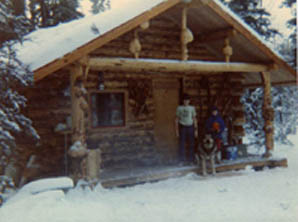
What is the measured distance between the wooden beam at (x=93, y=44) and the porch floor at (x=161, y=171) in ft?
9.21

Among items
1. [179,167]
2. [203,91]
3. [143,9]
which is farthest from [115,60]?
[203,91]

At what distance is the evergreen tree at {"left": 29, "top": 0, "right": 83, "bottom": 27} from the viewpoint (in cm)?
1995

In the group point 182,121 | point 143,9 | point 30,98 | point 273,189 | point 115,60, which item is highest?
point 143,9

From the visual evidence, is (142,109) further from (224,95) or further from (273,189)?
(273,189)

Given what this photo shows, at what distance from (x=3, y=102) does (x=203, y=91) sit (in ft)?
25.2

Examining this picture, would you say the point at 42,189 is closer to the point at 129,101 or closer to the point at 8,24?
the point at 8,24

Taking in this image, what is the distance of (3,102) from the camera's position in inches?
231

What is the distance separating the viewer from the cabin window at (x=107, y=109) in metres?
10.5

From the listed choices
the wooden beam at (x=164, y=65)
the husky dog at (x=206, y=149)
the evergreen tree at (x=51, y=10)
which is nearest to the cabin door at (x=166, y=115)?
the wooden beam at (x=164, y=65)

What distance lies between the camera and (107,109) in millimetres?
10609

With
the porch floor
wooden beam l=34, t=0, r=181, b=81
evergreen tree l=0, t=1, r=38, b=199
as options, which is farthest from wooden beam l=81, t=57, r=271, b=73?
the porch floor

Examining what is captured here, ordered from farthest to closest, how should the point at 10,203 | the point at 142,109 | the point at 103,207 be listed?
the point at 142,109 → the point at 103,207 → the point at 10,203

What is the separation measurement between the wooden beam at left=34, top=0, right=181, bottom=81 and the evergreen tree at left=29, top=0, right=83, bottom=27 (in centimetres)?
1311

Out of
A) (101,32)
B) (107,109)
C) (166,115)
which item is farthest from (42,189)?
(166,115)
